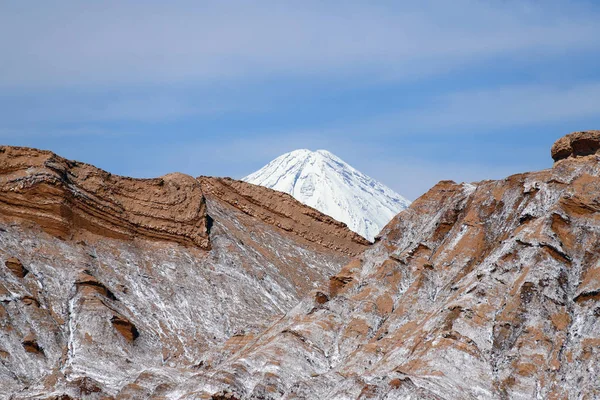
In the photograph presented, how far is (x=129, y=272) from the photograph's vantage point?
68.4 m

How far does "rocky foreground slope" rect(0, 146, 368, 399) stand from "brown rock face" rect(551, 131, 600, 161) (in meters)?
17.2

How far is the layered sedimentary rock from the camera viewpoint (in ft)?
151

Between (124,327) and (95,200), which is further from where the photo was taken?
(95,200)

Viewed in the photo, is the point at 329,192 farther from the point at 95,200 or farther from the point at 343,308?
the point at 343,308

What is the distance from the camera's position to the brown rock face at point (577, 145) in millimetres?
57688

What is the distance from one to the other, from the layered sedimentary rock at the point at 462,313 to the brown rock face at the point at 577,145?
0.53 feet

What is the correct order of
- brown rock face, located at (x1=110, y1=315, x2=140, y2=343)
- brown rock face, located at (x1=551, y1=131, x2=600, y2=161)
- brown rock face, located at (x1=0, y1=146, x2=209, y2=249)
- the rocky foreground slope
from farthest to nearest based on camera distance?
brown rock face, located at (x1=0, y1=146, x2=209, y2=249) < brown rock face, located at (x1=110, y1=315, x2=140, y2=343) < the rocky foreground slope < brown rock face, located at (x1=551, y1=131, x2=600, y2=161)

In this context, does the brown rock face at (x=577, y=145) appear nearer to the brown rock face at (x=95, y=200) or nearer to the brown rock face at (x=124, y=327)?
the brown rock face at (x=124, y=327)

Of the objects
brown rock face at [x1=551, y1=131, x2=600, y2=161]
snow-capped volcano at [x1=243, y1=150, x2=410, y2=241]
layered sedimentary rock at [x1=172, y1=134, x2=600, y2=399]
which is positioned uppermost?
snow-capped volcano at [x1=243, y1=150, x2=410, y2=241]

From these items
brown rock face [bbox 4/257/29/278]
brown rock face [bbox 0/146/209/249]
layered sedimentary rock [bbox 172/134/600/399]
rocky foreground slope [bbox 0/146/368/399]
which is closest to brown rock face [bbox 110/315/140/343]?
rocky foreground slope [bbox 0/146/368/399]

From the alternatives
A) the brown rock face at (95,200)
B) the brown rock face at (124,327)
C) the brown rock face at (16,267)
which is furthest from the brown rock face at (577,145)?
the brown rock face at (16,267)

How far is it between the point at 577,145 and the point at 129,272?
25.2 m

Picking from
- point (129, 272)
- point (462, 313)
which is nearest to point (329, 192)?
point (129, 272)

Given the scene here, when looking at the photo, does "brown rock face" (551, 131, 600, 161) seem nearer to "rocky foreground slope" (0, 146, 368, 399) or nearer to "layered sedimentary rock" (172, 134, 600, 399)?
"layered sedimentary rock" (172, 134, 600, 399)
